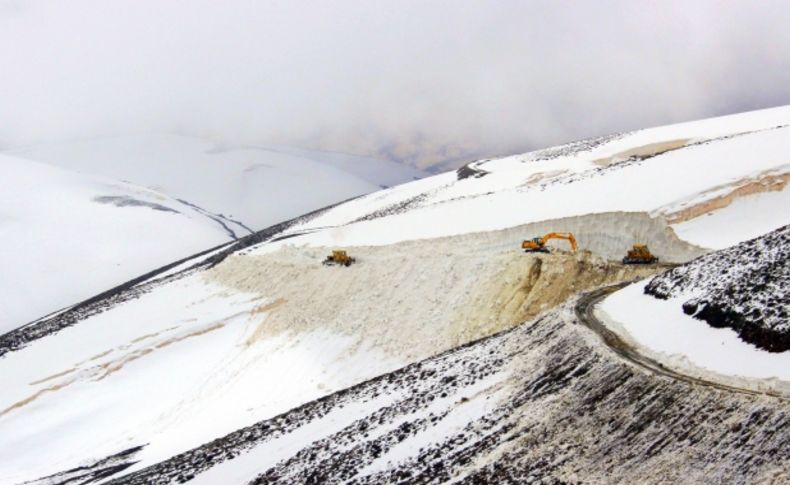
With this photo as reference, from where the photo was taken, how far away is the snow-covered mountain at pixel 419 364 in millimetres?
13055

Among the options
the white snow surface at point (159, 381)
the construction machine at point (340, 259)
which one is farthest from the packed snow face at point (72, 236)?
the construction machine at point (340, 259)

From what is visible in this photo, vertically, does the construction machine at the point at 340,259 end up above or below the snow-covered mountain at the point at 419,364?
above

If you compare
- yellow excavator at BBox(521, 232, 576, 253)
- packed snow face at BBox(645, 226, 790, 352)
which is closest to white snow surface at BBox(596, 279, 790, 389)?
packed snow face at BBox(645, 226, 790, 352)

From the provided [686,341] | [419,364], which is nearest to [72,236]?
[419,364]

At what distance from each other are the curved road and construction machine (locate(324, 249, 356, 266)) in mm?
18539

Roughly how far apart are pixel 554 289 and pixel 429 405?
43.1ft

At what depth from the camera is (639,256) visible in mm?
27594

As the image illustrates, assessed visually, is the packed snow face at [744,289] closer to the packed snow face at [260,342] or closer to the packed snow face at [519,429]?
the packed snow face at [519,429]

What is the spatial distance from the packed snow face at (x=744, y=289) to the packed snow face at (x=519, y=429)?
9.41 feet

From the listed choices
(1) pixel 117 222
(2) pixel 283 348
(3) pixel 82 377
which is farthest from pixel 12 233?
(2) pixel 283 348

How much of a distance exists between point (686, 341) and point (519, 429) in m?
5.46

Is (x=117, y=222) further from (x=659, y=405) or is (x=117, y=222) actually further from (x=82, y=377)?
(x=659, y=405)

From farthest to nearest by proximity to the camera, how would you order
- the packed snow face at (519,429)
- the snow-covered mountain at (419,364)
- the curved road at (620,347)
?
the snow-covered mountain at (419,364) < the curved road at (620,347) < the packed snow face at (519,429)

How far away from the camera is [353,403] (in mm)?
20266
